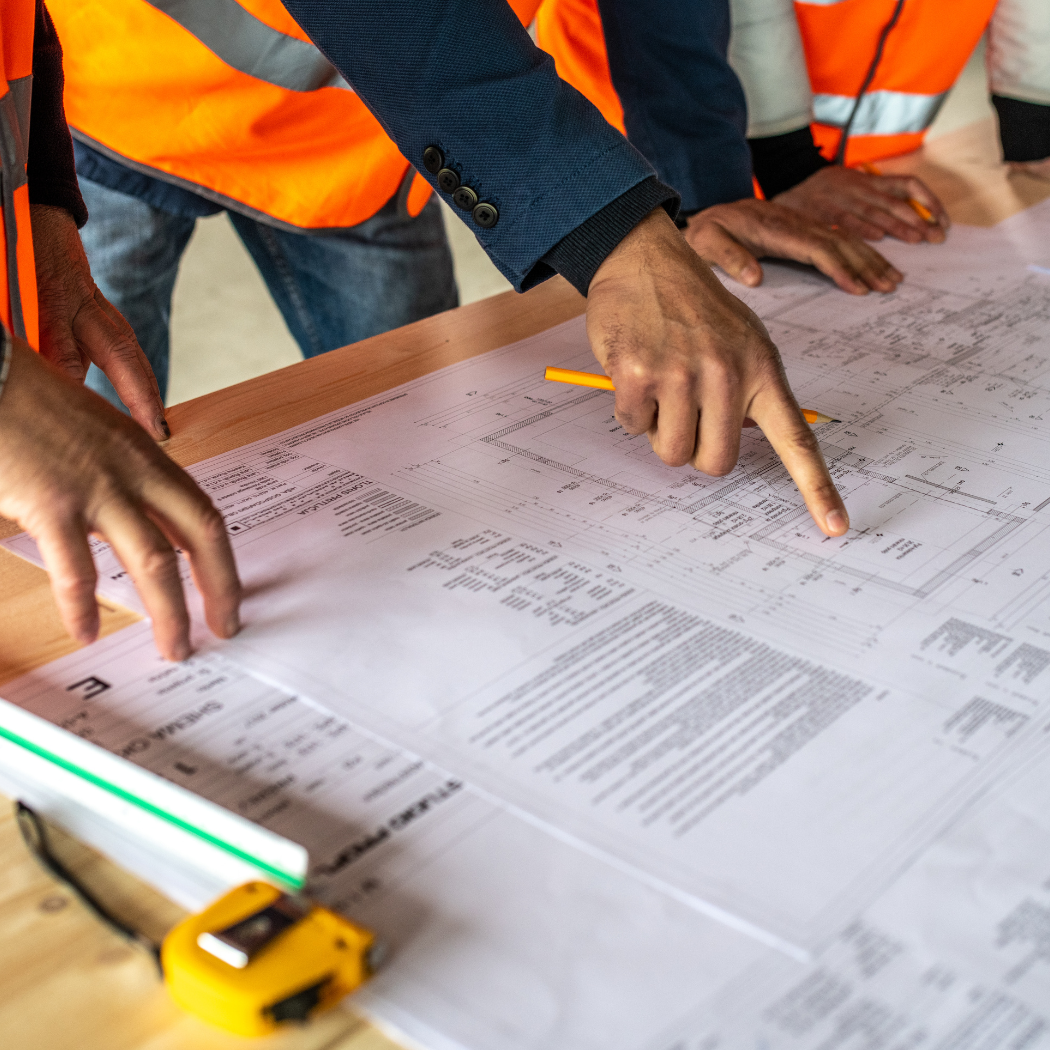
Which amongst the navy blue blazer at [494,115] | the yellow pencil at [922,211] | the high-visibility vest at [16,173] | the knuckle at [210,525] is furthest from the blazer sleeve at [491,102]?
the yellow pencil at [922,211]

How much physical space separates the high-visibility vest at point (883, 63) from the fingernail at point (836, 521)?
39.0 inches

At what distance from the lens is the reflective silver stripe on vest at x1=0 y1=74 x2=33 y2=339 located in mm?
737

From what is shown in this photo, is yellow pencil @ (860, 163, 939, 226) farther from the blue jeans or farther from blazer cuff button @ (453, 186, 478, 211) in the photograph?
blazer cuff button @ (453, 186, 478, 211)

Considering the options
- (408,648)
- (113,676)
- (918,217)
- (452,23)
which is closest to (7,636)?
(113,676)

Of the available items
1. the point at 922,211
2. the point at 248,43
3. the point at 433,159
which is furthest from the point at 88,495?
the point at 922,211

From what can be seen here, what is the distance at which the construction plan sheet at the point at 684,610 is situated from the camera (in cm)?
45

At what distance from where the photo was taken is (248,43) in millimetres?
1022

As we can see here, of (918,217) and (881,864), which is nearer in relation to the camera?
(881,864)

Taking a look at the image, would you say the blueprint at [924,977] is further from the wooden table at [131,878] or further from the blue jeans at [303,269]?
the blue jeans at [303,269]

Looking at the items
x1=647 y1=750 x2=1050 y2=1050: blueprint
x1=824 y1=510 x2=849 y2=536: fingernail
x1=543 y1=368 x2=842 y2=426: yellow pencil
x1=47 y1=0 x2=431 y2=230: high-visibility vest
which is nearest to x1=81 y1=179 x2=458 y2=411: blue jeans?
x1=47 y1=0 x2=431 y2=230: high-visibility vest

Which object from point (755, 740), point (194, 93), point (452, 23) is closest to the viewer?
point (755, 740)

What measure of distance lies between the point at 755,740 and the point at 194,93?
3.01 ft

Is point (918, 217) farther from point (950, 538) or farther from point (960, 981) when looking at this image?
point (960, 981)

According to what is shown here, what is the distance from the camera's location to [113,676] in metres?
A: 0.55
